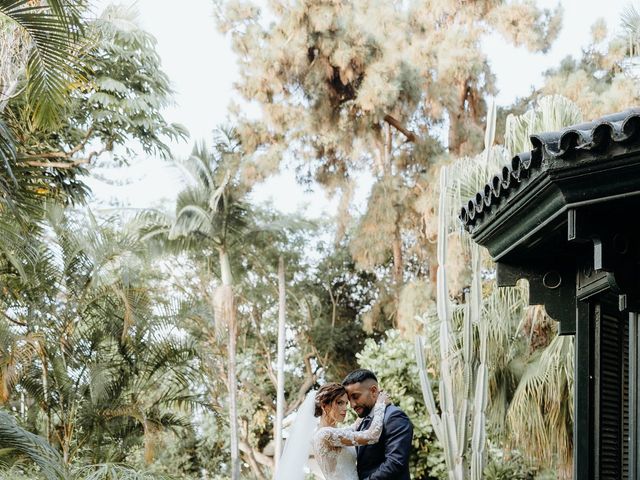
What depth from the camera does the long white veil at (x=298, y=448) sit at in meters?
6.80

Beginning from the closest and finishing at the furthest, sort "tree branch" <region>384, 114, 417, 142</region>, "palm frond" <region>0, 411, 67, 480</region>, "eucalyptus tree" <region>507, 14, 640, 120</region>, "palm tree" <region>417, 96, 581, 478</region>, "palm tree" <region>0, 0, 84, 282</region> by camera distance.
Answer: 1. "palm tree" <region>0, 0, 84, 282</region>
2. "palm frond" <region>0, 411, 67, 480</region>
3. "palm tree" <region>417, 96, 581, 478</region>
4. "eucalyptus tree" <region>507, 14, 640, 120</region>
5. "tree branch" <region>384, 114, 417, 142</region>

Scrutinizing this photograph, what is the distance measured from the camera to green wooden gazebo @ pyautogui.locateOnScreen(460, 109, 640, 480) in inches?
149

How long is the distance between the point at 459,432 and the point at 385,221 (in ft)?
44.0

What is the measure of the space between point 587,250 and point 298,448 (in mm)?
2738

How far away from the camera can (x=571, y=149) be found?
3.75 metres

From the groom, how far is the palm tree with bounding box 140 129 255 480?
19528mm

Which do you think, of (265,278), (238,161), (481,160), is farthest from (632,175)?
(265,278)

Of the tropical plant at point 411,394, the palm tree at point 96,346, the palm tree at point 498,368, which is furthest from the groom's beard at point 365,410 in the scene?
the tropical plant at point 411,394

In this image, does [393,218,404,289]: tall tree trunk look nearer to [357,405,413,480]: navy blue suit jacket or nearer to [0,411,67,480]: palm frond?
[0,411,67,480]: palm frond

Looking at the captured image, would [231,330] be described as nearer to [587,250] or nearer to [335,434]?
[335,434]

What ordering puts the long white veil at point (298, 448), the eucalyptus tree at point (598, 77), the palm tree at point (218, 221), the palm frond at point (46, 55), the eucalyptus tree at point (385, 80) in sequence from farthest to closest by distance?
1. the palm tree at point (218, 221)
2. the eucalyptus tree at point (385, 80)
3. the eucalyptus tree at point (598, 77)
4. the palm frond at point (46, 55)
5. the long white veil at point (298, 448)

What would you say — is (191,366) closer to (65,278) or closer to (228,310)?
(65,278)

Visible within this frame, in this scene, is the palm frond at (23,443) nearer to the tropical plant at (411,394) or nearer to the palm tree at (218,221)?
the tropical plant at (411,394)

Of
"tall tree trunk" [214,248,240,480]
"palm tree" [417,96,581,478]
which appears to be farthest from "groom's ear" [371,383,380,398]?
"tall tree trunk" [214,248,240,480]
